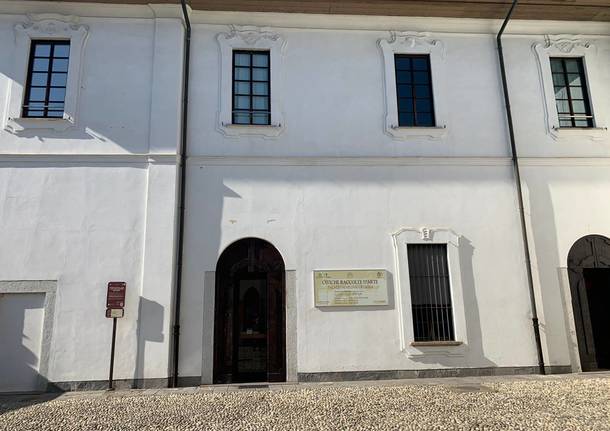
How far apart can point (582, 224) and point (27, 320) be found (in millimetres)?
10939

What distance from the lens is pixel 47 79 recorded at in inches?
380

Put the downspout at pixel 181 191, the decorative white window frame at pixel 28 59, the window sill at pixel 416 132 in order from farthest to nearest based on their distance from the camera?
1. the window sill at pixel 416 132
2. the decorative white window frame at pixel 28 59
3. the downspout at pixel 181 191

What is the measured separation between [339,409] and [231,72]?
271 inches

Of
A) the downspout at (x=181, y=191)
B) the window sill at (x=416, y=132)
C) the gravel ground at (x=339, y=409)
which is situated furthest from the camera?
the window sill at (x=416, y=132)

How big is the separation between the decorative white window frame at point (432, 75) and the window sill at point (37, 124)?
6.39 metres

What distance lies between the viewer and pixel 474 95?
10.2 metres

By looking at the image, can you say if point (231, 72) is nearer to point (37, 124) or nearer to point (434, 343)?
point (37, 124)

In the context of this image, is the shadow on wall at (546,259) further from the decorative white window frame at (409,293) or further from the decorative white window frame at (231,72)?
the decorative white window frame at (231,72)

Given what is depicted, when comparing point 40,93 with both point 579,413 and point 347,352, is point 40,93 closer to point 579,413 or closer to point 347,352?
point 347,352

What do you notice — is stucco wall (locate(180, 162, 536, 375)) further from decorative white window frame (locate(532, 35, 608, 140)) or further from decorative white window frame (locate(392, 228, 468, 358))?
decorative white window frame (locate(532, 35, 608, 140))

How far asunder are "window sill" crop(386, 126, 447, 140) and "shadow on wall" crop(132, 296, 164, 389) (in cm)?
572

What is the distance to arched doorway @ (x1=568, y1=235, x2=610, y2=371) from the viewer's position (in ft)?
30.9

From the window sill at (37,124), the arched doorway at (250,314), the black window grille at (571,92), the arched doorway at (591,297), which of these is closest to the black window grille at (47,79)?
the window sill at (37,124)

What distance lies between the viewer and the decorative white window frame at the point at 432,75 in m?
9.93
